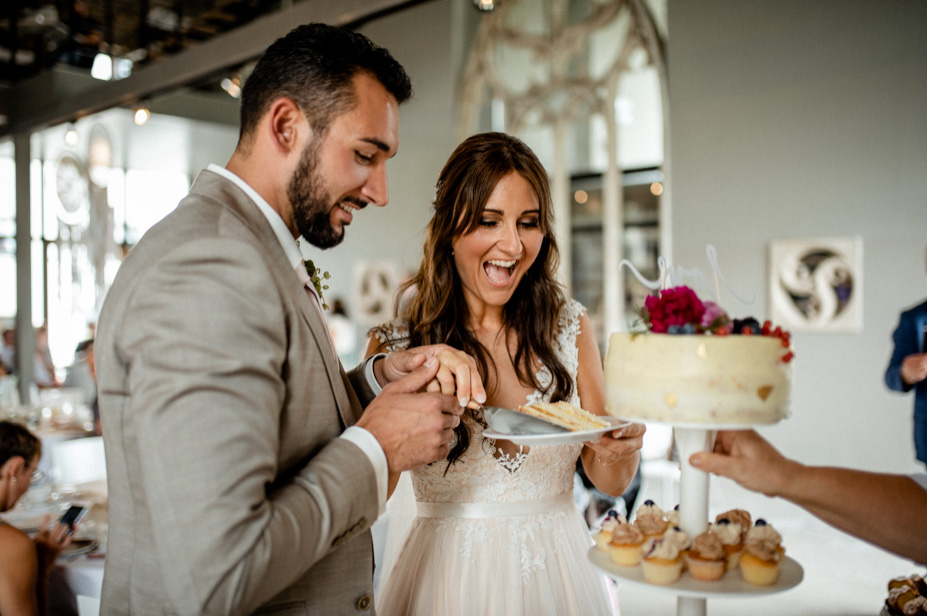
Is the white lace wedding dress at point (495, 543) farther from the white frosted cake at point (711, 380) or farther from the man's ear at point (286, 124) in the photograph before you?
the man's ear at point (286, 124)

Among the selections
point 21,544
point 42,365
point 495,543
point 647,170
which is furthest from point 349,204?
point 42,365

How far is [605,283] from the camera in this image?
8680 mm

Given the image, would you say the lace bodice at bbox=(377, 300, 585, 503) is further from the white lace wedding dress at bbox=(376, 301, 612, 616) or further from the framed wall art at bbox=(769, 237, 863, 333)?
the framed wall art at bbox=(769, 237, 863, 333)

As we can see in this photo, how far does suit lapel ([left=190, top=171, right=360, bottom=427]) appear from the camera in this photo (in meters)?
1.31

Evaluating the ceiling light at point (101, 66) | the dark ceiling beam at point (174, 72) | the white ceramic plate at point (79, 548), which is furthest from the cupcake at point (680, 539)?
the ceiling light at point (101, 66)

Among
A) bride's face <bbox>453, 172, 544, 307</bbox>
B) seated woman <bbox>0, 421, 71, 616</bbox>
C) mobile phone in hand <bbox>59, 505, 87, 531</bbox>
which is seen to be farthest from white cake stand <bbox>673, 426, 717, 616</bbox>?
mobile phone in hand <bbox>59, 505, 87, 531</bbox>

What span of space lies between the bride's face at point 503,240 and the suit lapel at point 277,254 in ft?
2.89

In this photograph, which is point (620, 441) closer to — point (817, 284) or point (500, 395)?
point (500, 395)

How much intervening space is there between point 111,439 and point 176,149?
12803 mm

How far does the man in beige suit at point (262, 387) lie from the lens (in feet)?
3.47

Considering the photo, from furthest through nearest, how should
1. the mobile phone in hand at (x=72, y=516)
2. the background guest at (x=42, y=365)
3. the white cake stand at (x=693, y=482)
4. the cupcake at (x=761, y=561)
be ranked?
the background guest at (x=42, y=365) < the mobile phone in hand at (x=72, y=516) < the white cake stand at (x=693, y=482) < the cupcake at (x=761, y=561)

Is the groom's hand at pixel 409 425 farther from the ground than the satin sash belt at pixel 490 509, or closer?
farther from the ground

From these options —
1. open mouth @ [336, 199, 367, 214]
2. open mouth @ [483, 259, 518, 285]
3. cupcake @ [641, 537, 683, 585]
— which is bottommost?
cupcake @ [641, 537, 683, 585]

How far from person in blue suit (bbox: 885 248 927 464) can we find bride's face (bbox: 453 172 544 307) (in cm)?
334
